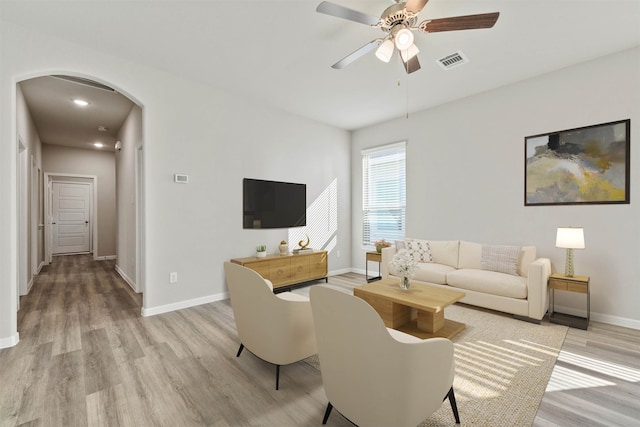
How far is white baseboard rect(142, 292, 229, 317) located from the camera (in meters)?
3.44

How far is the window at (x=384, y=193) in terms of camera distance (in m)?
5.34

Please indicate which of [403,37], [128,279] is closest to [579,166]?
[403,37]

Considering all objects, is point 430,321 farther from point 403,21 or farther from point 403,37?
point 403,21

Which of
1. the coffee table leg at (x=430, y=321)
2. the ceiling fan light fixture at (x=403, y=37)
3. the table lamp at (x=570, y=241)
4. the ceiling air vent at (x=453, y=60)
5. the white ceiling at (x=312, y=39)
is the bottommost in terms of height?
the coffee table leg at (x=430, y=321)

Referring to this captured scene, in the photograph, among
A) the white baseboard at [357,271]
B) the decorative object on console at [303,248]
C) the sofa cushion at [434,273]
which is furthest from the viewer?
the white baseboard at [357,271]

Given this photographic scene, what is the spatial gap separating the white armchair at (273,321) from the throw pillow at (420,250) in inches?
114

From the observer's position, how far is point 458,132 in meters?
4.50

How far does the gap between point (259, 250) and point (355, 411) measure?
3.11m

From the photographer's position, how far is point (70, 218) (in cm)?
798

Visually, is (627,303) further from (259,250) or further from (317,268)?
(259,250)

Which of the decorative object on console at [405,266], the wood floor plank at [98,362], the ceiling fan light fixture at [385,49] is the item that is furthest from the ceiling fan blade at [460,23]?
the wood floor plank at [98,362]

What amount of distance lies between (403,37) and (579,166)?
2806mm

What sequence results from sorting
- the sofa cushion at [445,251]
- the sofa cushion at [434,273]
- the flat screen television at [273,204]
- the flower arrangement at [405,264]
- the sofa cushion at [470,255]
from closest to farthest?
the flower arrangement at [405,264]
the sofa cushion at [434,273]
the sofa cushion at [470,255]
the sofa cushion at [445,251]
the flat screen television at [273,204]

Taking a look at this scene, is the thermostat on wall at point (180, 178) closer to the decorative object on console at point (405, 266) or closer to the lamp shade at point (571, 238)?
the decorative object on console at point (405, 266)
